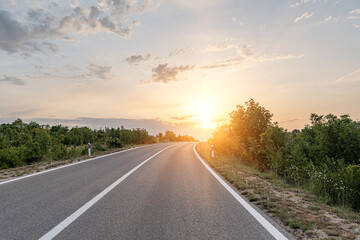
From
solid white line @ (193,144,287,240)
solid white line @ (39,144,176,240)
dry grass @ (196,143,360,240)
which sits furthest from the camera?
dry grass @ (196,143,360,240)

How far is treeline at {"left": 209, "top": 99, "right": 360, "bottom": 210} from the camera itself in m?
6.83

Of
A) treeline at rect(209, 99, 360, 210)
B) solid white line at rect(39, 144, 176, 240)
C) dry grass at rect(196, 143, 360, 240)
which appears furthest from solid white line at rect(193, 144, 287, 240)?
solid white line at rect(39, 144, 176, 240)

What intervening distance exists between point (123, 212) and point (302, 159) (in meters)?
8.81

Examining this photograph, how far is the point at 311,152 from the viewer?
11.7 metres

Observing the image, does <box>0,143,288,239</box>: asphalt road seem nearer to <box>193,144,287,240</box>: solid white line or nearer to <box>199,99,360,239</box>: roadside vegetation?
<box>193,144,287,240</box>: solid white line

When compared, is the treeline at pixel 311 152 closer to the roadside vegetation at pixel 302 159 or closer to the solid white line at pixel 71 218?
the roadside vegetation at pixel 302 159

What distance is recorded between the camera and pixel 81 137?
34500 millimetres

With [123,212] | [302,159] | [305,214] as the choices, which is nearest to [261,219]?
[305,214]

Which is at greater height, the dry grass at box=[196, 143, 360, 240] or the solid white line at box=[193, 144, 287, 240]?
the solid white line at box=[193, 144, 287, 240]

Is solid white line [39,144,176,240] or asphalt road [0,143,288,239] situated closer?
solid white line [39,144,176,240]

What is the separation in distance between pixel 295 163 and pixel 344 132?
279cm

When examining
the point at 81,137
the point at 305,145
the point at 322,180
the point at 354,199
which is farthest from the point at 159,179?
the point at 81,137

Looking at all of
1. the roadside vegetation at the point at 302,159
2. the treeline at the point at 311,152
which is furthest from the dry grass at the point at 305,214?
the treeline at the point at 311,152

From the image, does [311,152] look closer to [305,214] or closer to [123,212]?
[305,214]
